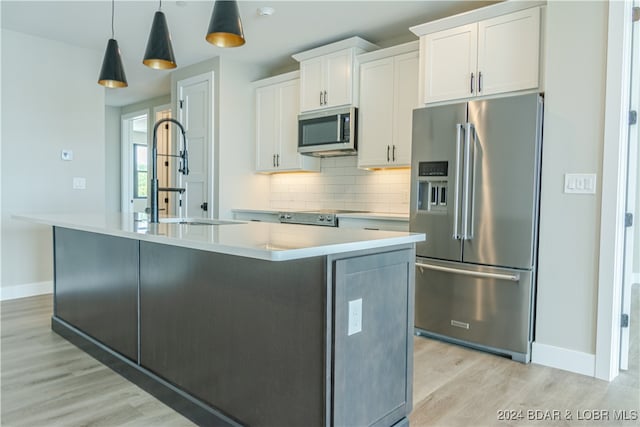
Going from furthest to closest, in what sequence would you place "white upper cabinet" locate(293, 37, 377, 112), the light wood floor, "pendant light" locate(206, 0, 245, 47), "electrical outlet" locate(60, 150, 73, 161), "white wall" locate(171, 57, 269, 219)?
"white wall" locate(171, 57, 269, 219), "electrical outlet" locate(60, 150, 73, 161), "white upper cabinet" locate(293, 37, 377, 112), "pendant light" locate(206, 0, 245, 47), the light wood floor

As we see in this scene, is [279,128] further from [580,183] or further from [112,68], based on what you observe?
[580,183]

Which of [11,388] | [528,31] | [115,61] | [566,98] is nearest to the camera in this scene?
[11,388]

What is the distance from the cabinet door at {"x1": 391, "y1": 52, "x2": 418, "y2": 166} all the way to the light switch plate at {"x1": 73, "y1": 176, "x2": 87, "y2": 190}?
3.40 m

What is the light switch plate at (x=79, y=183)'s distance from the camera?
4.66 meters

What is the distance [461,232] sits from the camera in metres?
3.02

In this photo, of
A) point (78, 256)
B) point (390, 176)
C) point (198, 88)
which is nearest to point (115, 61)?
point (78, 256)

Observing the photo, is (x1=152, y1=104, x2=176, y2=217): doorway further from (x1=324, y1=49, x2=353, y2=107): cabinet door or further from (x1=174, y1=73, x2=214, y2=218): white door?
(x1=324, y1=49, x2=353, y2=107): cabinet door

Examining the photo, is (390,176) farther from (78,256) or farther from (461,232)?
(78,256)

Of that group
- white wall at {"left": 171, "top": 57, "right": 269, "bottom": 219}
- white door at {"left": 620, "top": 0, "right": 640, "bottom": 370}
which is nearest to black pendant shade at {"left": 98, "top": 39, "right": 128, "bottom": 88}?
white wall at {"left": 171, "top": 57, "right": 269, "bottom": 219}

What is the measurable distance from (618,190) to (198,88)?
14.3 feet

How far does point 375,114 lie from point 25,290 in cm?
394

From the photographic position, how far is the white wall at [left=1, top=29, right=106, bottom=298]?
4.21 meters

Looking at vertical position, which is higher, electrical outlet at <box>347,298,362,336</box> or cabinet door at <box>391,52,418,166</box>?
cabinet door at <box>391,52,418,166</box>

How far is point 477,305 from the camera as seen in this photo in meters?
2.97
